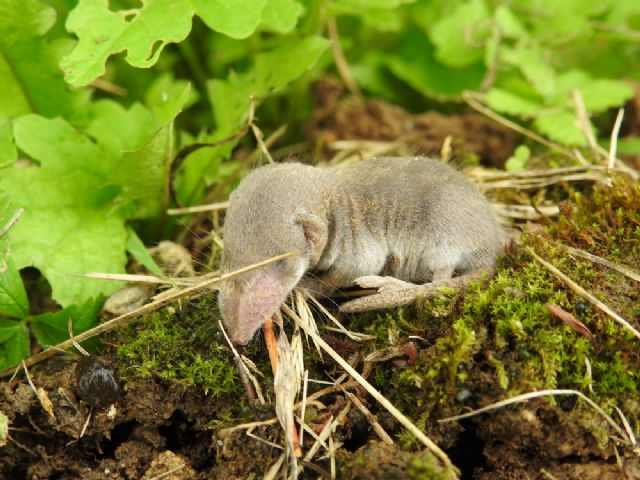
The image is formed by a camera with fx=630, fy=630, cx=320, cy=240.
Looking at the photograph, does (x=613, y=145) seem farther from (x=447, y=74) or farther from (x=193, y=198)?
(x=193, y=198)

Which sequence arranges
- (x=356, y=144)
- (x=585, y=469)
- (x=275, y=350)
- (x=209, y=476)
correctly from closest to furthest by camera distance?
1. (x=585, y=469)
2. (x=209, y=476)
3. (x=275, y=350)
4. (x=356, y=144)

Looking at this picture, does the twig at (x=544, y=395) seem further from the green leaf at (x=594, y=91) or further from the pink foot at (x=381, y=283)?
the green leaf at (x=594, y=91)

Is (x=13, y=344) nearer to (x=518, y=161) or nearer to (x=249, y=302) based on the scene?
(x=249, y=302)

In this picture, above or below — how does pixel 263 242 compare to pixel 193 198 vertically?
above

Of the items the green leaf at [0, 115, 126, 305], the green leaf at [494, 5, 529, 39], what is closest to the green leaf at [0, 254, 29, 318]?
the green leaf at [0, 115, 126, 305]

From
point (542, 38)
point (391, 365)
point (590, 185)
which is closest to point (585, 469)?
point (391, 365)

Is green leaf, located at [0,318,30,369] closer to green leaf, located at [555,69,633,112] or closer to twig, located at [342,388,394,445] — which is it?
twig, located at [342,388,394,445]
